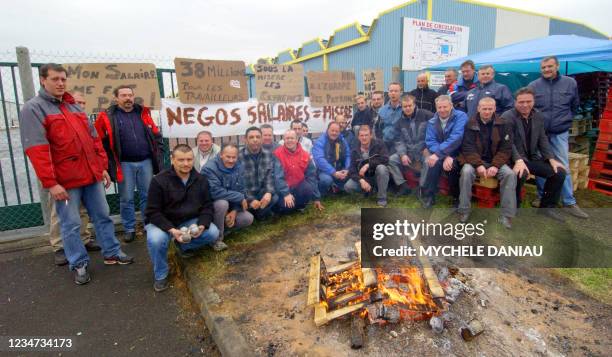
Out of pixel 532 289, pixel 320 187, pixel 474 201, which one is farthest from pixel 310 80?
pixel 532 289

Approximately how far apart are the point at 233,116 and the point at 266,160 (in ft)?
4.75

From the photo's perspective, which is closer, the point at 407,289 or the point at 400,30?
the point at 407,289

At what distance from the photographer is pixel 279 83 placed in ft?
20.7

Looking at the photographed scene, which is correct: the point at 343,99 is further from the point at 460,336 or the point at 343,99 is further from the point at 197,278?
the point at 460,336

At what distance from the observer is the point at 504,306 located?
9.60ft

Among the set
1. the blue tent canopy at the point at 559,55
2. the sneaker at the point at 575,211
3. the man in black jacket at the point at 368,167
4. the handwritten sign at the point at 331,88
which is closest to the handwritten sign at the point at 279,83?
the handwritten sign at the point at 331,88

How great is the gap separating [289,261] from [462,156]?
3.08m

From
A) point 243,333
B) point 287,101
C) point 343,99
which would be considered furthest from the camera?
point 343,99

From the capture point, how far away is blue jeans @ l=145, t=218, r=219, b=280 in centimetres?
356

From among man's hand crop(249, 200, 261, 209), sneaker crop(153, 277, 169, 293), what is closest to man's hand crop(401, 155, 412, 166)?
man's hand crop(249, 200, 261, 209)

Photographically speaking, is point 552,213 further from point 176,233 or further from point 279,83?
point 176,233

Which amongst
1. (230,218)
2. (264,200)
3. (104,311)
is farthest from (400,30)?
(104,311)

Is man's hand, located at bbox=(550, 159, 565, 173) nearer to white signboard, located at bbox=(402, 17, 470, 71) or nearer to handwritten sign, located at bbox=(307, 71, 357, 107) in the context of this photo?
handwritten sign, located at bbox=(307, 71, 357, 107)

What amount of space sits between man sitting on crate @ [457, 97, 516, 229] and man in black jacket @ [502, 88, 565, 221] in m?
0.20
